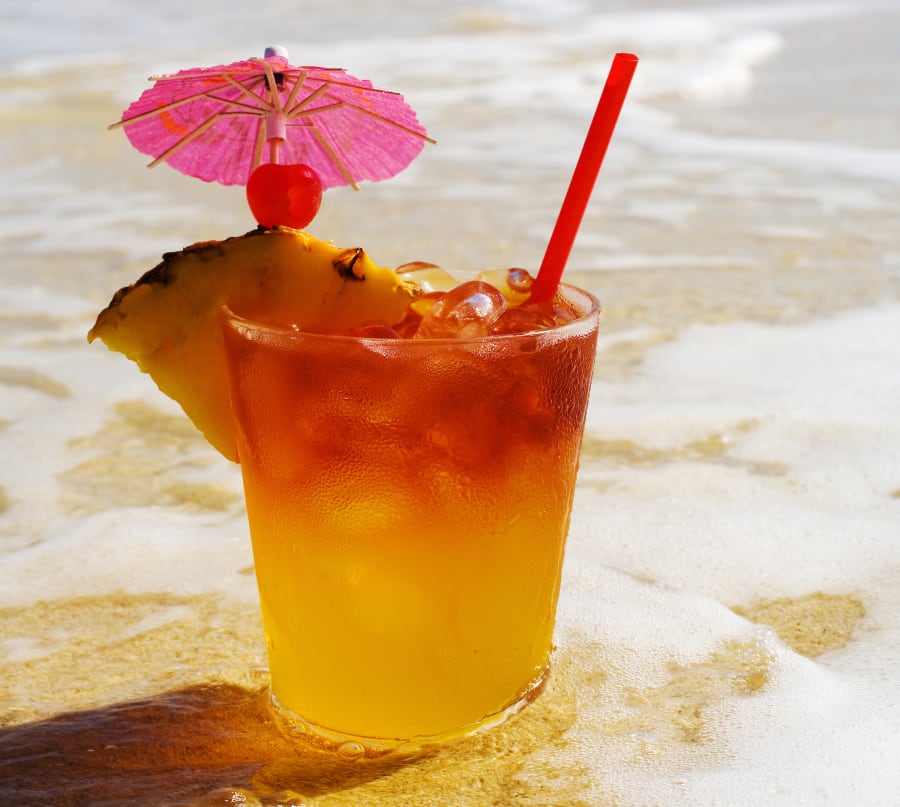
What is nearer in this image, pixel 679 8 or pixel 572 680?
pixel 572 680

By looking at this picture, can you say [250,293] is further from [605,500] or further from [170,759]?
[605,500]

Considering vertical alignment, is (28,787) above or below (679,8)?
below

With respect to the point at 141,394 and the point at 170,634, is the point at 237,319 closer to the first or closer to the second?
the point at 170,634

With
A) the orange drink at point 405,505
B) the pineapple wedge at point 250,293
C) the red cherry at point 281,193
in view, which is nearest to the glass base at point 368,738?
the orange drink at point 405,505

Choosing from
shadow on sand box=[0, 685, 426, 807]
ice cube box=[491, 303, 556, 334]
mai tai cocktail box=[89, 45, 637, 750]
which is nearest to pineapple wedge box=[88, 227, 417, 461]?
mai tai cocktail box=[89, 45, 637, 750]

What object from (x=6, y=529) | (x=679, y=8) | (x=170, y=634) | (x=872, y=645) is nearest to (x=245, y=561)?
(x=170, y=634)

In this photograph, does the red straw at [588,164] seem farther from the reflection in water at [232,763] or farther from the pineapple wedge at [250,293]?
the reflection in water at [232,763]
